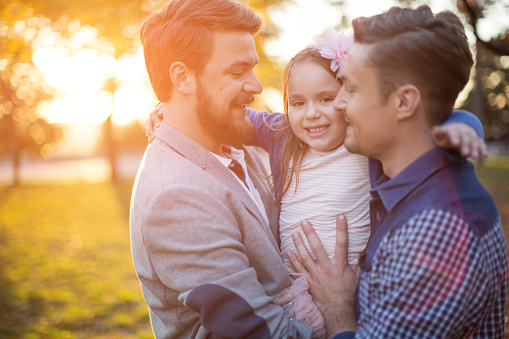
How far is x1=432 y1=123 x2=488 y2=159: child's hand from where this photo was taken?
5.23 feet

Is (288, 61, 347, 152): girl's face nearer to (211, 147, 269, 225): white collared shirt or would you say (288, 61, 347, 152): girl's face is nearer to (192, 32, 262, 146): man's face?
(192, 32, 262, 146): man's face

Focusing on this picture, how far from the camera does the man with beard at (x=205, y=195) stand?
2.02 meters

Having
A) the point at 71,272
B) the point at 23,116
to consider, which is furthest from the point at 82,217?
the point at 23,116

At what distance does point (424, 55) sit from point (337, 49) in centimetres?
72

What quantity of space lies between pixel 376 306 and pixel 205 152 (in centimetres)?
127

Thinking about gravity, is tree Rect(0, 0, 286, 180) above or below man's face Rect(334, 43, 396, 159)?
above

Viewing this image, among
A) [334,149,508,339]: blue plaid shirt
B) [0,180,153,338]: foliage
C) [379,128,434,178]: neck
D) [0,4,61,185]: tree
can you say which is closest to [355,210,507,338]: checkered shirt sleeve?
[334,149,508,339]: blue plaid shirt

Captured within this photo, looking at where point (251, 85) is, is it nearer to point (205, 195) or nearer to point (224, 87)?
point (224, 87)

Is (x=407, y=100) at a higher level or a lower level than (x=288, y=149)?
higher

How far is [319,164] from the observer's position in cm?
277

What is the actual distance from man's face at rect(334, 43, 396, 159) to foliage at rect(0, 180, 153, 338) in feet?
13.1

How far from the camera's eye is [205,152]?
2480 millimetres

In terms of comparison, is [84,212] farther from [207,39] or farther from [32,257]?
[207,39]

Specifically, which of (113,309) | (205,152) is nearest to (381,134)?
(205,152)
